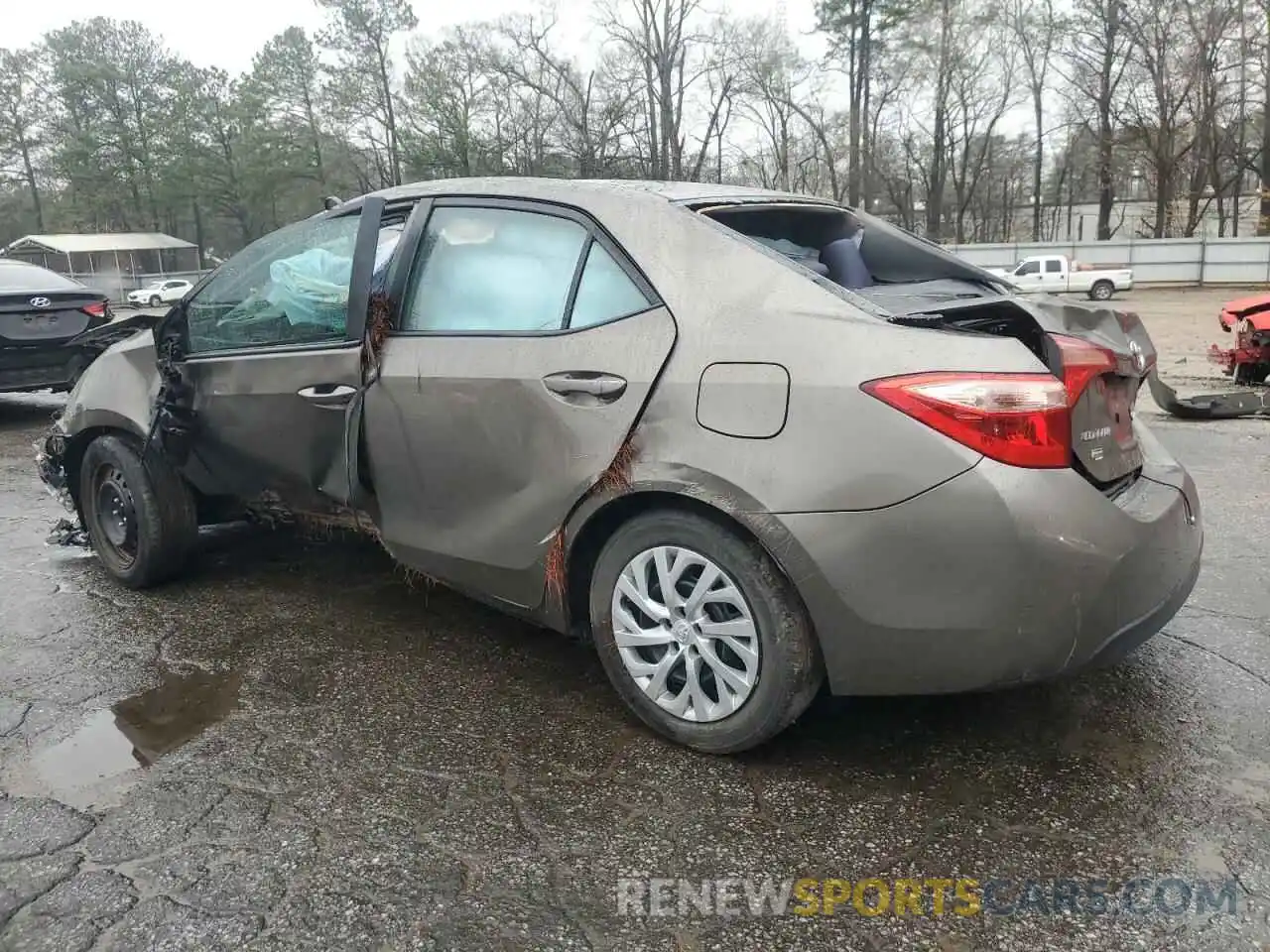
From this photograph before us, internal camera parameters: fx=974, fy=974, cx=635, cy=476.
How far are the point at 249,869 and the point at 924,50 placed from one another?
45327 mm

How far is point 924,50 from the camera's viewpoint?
41.3 m

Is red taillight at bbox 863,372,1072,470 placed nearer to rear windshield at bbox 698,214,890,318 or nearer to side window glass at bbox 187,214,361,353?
rear windshield at bbox 698,214,890,318

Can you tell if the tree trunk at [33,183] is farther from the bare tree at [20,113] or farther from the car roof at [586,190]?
the car roof at [586,190]

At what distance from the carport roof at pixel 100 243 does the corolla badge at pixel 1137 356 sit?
57931 millimetres

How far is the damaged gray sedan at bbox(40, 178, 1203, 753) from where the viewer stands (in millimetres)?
2281

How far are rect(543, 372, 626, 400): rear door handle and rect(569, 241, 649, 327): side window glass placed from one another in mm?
167

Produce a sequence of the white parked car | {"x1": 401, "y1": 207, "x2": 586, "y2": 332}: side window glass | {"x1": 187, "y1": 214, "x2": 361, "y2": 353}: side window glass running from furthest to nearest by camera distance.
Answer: the white parked car, {"x1": 187, "y1": 214, "x2": 361, "y2": 353}: side window glass, {"x1": 401, "y1": 207, "x2": 586, "y2": 332}: side window glass

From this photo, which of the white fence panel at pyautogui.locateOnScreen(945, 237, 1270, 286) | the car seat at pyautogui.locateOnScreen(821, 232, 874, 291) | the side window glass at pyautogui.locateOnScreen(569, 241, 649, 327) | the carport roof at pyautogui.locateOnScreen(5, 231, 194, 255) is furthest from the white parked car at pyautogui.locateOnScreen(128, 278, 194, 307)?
the side window glass at pyautogui.locateOnScreen(569, 241, 649, 327)

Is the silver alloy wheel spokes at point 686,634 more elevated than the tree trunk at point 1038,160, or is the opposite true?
the tree trunk at point 1038,160

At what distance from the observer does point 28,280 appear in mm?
9086

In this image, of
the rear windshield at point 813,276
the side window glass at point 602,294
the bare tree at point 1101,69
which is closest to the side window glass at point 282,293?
the side window glass at point 602,294

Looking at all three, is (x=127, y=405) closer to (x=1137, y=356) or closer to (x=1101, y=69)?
(x=1137, y=356)

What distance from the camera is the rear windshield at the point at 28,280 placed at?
8.77m

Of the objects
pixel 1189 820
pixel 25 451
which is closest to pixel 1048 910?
pixel 1189 820
